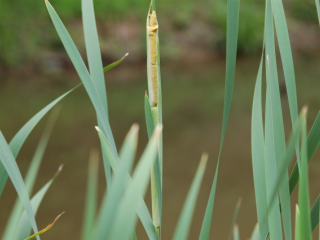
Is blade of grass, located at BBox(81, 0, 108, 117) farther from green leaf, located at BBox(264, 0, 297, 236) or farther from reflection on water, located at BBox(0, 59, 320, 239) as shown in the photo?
reflection on water, located at BBox(0, 59, 320, 239)

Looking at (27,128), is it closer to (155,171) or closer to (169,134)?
(155,171)

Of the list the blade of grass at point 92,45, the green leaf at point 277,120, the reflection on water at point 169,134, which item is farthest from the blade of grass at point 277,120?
the reflection on water at point 169,134

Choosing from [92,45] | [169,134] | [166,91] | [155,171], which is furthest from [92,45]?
[166,91]

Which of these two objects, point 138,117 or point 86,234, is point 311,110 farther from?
point 86,234

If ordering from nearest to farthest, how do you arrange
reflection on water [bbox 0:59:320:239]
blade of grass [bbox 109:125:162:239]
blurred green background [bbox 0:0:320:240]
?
1. blade of grass [bbox 109:125:162:239]
2. reflection on water [bbox 0:59:320:239]
3. blurred green background [bbox 0:0:320:240]

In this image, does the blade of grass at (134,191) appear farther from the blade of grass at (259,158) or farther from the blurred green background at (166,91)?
the blurred green background at (166,91)

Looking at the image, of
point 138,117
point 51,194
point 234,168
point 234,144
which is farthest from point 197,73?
point 51,194

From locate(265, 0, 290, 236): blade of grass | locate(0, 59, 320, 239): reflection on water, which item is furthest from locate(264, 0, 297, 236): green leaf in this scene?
locate(0, 59, 320, 239): reflection on water
